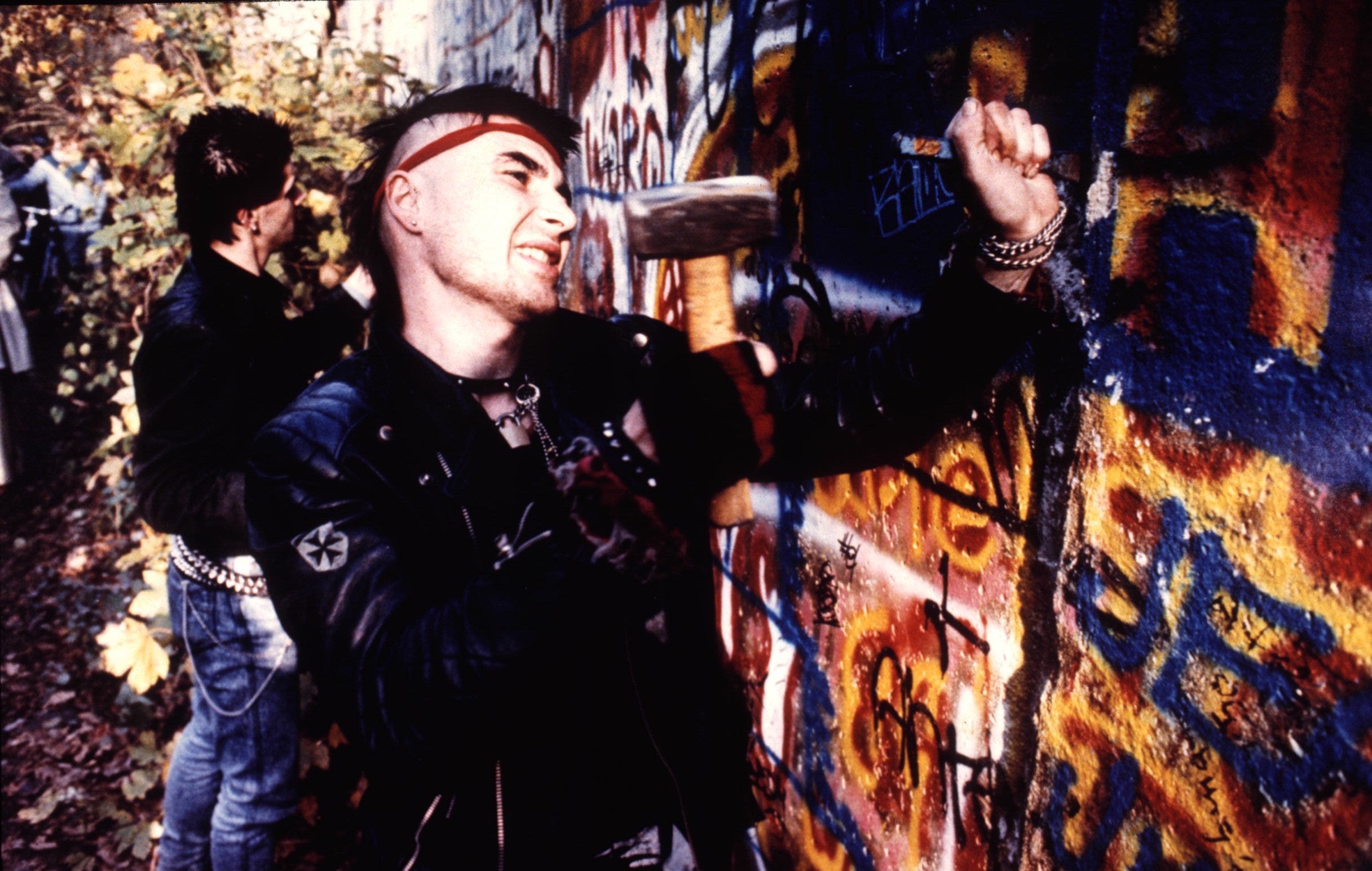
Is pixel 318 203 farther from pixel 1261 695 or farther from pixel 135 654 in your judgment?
pixel 1261 695

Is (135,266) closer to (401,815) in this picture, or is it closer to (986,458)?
(401,815)

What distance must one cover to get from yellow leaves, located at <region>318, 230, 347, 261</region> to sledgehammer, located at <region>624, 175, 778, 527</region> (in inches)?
151

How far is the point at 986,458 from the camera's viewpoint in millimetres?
1476

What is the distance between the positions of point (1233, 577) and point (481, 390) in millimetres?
1677

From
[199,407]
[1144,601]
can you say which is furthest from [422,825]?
[199,407]

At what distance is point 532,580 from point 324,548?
0.56 m

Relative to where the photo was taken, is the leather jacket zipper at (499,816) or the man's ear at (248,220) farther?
the man's ear at (248,220)

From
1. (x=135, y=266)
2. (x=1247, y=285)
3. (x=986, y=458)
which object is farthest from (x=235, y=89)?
(x=1247, y=285)

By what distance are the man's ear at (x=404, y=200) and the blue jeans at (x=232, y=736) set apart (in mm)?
1508

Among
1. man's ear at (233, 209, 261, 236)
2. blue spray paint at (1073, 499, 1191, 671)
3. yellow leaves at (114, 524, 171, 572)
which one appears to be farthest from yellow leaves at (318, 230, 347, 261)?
blue spray paint at (1073, 499, 1191, 671)

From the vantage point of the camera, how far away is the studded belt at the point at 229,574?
109 inches

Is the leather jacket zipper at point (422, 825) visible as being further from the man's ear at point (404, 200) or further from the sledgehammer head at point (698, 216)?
the man's ear at point (404, 200)

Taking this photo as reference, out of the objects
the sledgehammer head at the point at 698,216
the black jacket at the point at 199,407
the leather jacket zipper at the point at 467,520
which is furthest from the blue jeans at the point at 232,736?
the sledgehammer head at the point at 698,216

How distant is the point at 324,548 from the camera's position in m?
1.64
